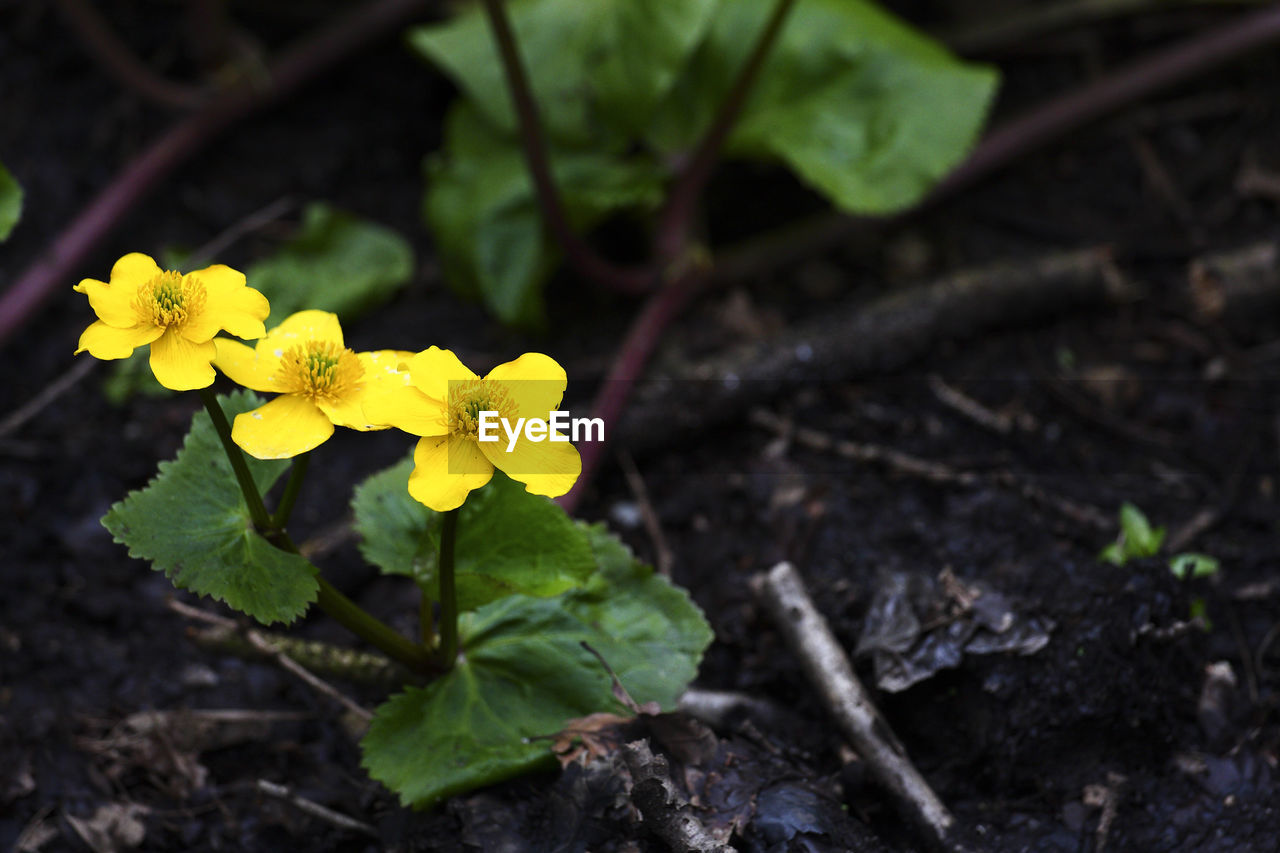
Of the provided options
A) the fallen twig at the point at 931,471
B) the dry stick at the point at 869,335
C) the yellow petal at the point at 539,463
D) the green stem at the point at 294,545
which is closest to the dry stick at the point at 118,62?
the dry stick at the point at 869,335

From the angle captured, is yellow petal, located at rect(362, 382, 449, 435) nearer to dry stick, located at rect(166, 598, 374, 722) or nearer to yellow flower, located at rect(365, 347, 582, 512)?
yellow flower, located at rect(365, 347, 582, 512)

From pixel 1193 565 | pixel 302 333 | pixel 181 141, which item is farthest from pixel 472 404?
pixel 181 141

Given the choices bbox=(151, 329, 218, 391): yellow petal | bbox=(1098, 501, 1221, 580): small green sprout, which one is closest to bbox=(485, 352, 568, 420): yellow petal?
bbox=(151, 329, 218, 391): yellow petal

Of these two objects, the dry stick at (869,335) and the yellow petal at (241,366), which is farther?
the dry stick at (869,335)

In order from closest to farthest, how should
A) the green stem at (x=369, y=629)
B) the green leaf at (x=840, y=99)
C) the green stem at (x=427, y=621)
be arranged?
the green stem at (x=369, y=629) < the green stem at (x=427, y=621) < the green leaf at (x=840, y=99)

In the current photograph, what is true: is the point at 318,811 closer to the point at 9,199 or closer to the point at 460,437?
the point at 460,437

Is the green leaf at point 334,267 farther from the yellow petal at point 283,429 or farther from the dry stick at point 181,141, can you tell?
the yellow petal at point 283,429

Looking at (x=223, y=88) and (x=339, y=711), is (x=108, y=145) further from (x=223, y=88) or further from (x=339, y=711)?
(x=339, y=711)
